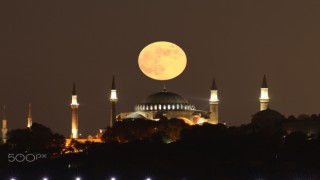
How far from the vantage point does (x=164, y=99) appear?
166250 millimetres

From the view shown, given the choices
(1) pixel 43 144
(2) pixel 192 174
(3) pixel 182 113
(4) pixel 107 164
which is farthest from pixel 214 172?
(3) pixel 182 113

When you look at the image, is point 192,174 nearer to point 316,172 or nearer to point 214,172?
point 214,172

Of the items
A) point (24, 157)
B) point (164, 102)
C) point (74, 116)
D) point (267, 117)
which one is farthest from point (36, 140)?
point (164, 102)

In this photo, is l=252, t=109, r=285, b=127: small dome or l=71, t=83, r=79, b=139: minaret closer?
l=252, t=109, r=285, b=127: small dome

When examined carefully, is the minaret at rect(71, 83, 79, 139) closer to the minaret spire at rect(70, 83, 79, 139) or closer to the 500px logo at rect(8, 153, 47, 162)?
the minaret spire at rect(70, 83, 79, 139)

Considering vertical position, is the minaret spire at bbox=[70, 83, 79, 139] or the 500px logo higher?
the minaret spire at bbox=[70, 83, 79, 139]

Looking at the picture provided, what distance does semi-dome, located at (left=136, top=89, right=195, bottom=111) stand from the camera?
166m

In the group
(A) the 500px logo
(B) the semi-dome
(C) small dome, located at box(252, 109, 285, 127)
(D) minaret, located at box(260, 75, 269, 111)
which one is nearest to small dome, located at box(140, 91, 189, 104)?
(B) the semi-dome

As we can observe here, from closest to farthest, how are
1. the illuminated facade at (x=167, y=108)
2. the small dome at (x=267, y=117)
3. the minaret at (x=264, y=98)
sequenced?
the small dome at (x=267, y=117)
the minaret at (x=264, y=98)
the illuminated facade at (x=167, y=108)

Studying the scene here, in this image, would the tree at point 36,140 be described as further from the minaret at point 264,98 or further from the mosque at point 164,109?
the minaret at point 264,98

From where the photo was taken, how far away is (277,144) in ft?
382

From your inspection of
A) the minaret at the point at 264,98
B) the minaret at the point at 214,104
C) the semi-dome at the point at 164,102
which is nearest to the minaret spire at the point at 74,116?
the semi-dome at the point at 164,102

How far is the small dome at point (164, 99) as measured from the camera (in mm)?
166375

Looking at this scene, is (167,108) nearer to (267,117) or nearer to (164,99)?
(164,99)
